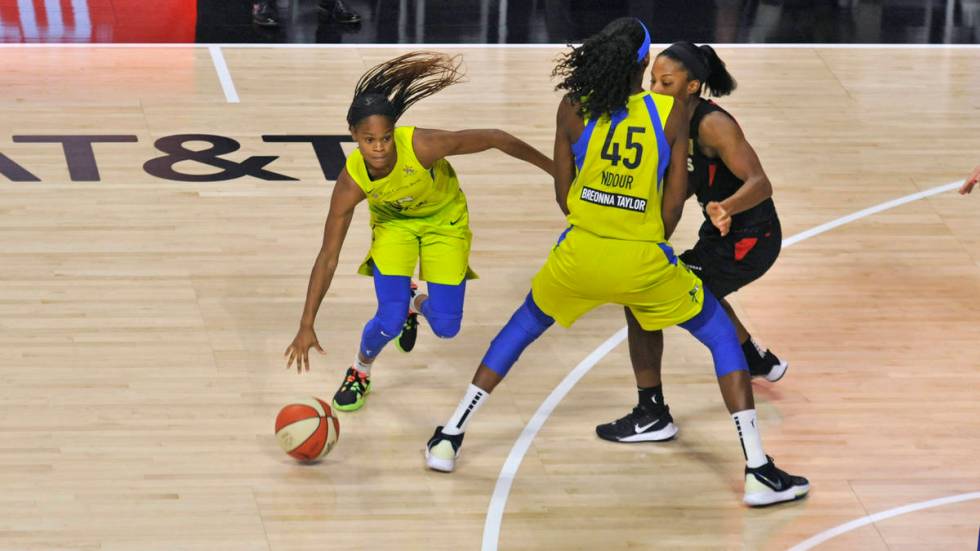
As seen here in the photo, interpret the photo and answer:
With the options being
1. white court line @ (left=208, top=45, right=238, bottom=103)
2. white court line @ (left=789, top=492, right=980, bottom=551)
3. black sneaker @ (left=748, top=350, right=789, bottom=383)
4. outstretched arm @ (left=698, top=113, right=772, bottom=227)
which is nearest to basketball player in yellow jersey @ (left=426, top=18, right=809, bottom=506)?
white court line @ (left=789, top=492, right=980, bottom=551)

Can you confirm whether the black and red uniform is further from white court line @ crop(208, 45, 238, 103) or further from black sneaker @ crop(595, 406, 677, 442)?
Result: white court line @ crop(208, 45, 238, 103)

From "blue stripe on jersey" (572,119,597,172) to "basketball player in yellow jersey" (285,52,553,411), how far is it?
0.56 metres

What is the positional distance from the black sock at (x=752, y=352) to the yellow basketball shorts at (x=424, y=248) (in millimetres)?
1371

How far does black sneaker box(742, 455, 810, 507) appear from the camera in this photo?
6363mm

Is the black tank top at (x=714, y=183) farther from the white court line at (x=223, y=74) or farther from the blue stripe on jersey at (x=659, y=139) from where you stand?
the white court line at (x=223, y=74)

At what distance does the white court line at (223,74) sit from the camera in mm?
10992

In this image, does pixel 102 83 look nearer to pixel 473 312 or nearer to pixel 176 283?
pixel 176 283

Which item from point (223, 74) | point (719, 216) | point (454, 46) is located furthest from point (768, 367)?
point (454, 46)

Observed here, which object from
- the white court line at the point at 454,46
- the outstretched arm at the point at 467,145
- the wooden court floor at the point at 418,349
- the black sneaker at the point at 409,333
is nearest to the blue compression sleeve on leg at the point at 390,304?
the wooden court floor at the point at 418,349

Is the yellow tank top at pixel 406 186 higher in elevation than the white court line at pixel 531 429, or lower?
higher

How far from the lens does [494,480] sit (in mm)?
6609

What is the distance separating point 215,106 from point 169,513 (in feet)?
16.4

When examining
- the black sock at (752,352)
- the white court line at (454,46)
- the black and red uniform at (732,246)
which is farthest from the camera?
the white court line at (454,46)

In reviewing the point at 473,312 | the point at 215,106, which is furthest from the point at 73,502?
the point at 215,106
